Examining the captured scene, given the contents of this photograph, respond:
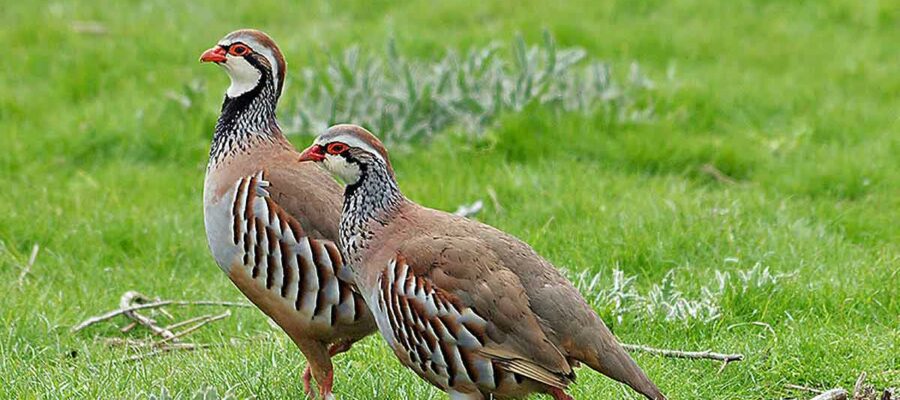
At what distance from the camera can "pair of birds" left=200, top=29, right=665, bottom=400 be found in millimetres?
4746

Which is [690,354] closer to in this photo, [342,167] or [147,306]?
[342,167]

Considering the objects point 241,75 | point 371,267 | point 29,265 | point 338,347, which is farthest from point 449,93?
point 371,267

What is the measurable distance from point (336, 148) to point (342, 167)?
0.09 m

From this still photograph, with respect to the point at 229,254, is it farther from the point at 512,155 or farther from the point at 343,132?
the point at 512,155

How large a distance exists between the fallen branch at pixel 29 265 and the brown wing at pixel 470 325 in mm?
2998

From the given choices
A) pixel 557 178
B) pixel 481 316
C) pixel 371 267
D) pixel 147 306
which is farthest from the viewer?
pixel 557 178

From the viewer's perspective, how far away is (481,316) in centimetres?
473

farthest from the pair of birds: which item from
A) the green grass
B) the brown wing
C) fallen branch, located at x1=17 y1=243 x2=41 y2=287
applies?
fallen branch, located at x1=17 y1=243 x2=41 y2=287

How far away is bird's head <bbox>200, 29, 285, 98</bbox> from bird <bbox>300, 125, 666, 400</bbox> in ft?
3.74

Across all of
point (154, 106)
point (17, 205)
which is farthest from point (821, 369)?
point (154, 106)

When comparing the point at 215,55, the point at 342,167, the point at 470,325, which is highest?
the point at 215,55

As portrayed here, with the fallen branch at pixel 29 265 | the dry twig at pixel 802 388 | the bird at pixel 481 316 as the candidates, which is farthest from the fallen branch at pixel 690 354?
the fallen branch at pixel 29 265

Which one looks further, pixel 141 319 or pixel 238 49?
pixel 141 319

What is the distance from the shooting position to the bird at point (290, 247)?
17.4 ft
